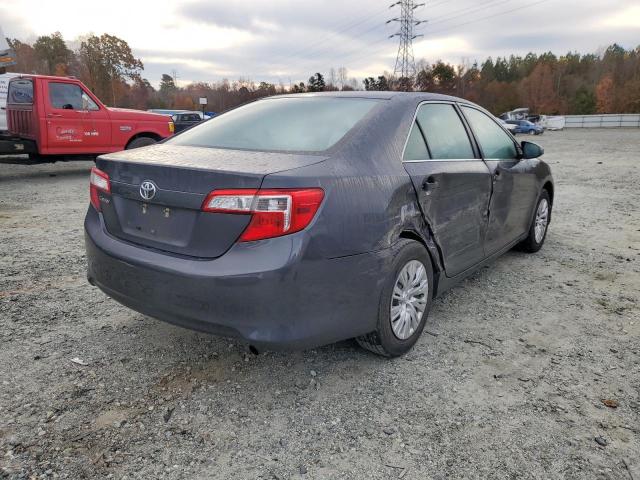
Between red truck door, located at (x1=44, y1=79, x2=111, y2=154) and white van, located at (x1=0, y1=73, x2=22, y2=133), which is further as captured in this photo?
white van, located at (x1=0, y1=73, x2=22, y2=133)

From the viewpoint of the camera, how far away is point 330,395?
2.61m

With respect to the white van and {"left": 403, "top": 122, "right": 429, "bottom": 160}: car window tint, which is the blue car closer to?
the white van

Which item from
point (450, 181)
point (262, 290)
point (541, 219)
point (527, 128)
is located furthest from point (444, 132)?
point (527, 128)

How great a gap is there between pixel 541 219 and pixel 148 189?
424 centimetres

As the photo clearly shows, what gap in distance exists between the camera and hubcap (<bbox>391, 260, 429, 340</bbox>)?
9.25 ft

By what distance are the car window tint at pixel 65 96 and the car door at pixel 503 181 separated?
336 inches

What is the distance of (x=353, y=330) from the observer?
100 inches

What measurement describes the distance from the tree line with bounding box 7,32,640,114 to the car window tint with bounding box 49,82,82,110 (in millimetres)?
32412

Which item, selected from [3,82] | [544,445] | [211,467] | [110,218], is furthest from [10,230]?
[3,82]

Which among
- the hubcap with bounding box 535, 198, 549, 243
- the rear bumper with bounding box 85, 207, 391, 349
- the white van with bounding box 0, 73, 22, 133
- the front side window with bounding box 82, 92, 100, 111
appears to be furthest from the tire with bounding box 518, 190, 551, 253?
the white van with bounding box 0, 73, 22, 133

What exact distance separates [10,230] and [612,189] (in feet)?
33.0

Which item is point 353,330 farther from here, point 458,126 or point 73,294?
point 73,294

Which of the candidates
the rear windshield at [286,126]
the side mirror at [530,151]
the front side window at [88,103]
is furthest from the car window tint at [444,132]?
the front side window at [88,103]

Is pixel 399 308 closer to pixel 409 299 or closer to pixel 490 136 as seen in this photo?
pixel 409 299
